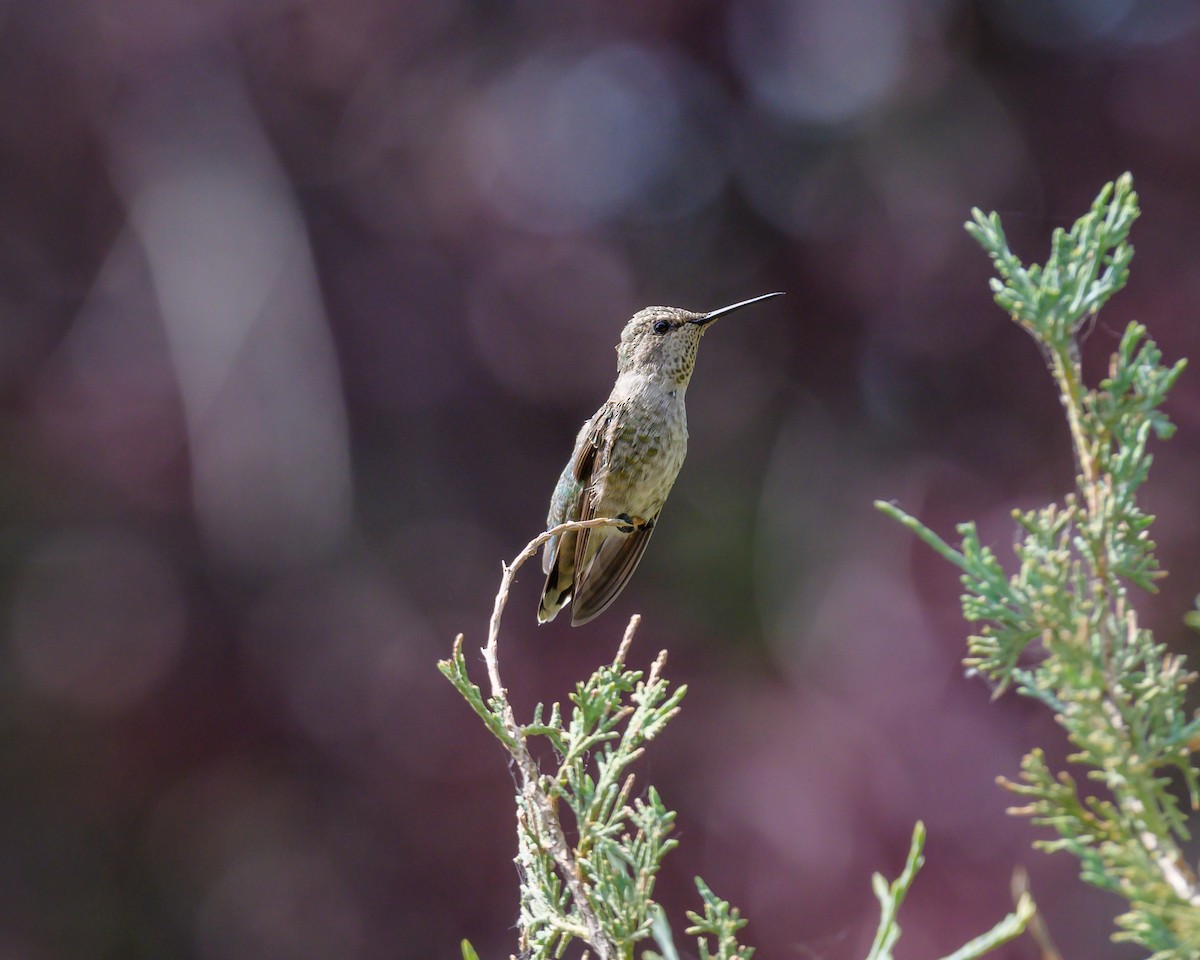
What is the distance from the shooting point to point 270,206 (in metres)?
5.55

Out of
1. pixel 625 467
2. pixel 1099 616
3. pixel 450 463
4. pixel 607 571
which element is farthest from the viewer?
pixel 450 463

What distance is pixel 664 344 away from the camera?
2.63m

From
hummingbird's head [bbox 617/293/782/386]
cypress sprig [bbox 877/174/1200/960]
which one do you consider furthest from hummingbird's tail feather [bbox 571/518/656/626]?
cypress sprig [bbox 877/174/1200/960]

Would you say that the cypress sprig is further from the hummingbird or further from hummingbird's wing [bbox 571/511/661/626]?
hummingbird's wing [bbox 571/511/661/626]

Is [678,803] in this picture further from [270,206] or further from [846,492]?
[270,206]

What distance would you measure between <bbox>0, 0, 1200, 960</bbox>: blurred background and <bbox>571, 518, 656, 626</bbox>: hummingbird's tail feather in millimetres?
2476

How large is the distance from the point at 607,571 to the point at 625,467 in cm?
26

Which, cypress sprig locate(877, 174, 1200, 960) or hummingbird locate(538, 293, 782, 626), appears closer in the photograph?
cypress sprig locate(877, 174, 1200, 960)

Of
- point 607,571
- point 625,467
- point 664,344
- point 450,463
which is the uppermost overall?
point 664,344

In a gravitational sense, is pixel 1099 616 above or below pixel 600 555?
above

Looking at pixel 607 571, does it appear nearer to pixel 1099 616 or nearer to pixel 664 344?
pixel 664 344

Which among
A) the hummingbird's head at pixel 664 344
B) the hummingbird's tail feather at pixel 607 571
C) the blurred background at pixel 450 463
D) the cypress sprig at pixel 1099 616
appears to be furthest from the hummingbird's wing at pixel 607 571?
the blurred background at pixel 450 463

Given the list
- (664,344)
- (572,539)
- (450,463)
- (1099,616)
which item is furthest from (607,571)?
(450,463)

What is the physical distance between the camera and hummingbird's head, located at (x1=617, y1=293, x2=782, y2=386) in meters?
2.60
